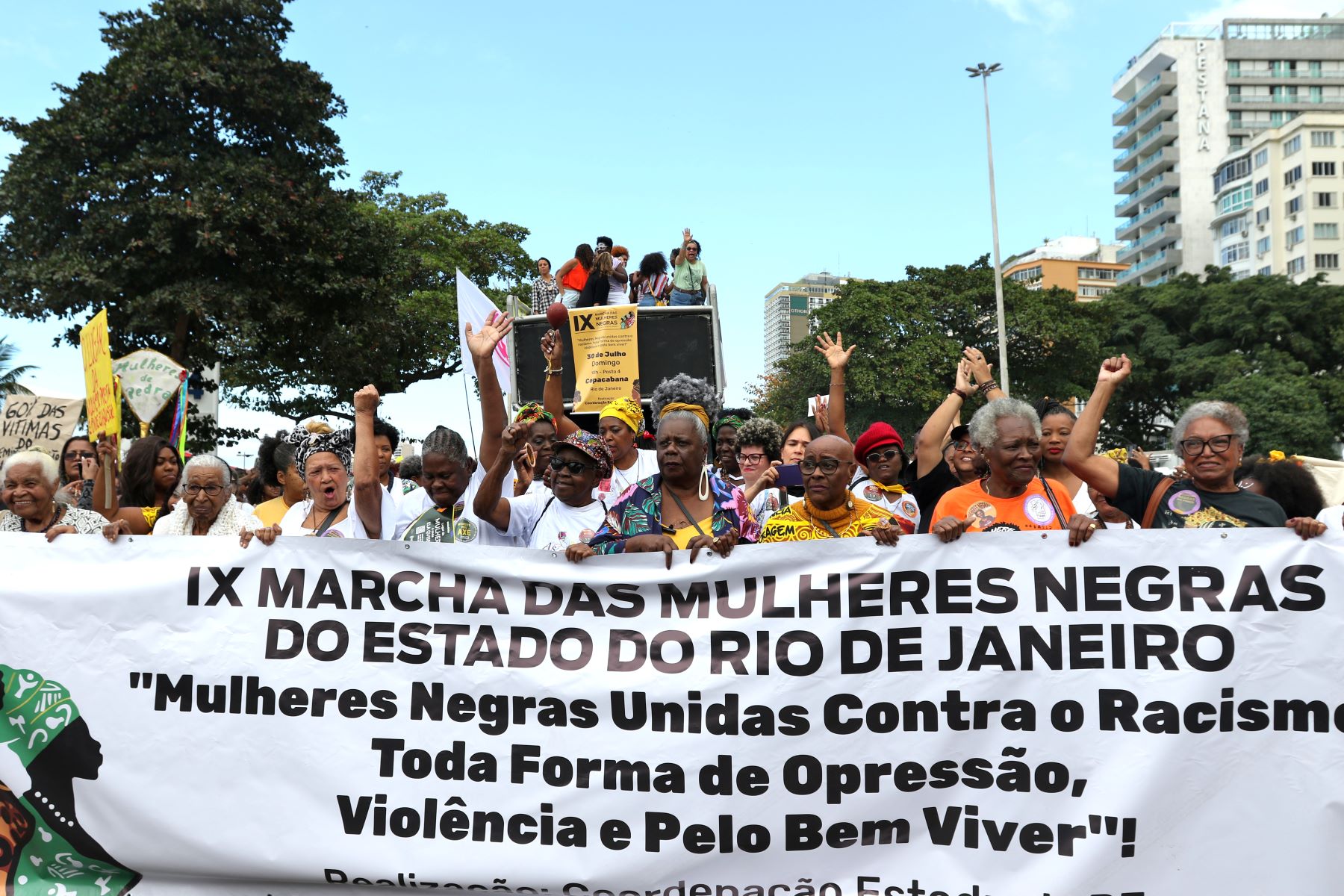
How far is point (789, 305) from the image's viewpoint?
6019 inches

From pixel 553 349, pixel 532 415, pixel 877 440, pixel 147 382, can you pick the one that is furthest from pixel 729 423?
pixel 147 382

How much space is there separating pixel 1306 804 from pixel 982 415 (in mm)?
1591

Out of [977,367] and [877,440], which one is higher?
[977,367]

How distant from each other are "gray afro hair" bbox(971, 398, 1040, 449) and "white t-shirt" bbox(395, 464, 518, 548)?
6.14 feet

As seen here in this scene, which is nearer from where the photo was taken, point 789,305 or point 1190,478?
point 1190,478

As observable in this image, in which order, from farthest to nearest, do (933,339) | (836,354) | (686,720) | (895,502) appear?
(933,339), (836,354), (895,502), (686,720)

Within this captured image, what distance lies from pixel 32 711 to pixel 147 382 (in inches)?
231

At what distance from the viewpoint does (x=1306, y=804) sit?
3.38 meters

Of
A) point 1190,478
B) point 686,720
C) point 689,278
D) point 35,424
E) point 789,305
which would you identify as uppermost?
point 789,305

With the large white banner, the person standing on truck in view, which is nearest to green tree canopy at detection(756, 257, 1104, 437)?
the person standing on truck

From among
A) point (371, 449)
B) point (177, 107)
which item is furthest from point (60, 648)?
point (177, 107)

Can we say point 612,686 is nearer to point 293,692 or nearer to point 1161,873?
point 293,692

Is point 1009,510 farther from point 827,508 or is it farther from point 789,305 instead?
point 789,305

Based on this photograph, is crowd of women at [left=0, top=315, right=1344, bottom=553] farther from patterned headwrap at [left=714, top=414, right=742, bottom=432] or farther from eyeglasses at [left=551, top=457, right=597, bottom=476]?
patterned headwrap at [left=714, top=414, right=742, bottom=432]
